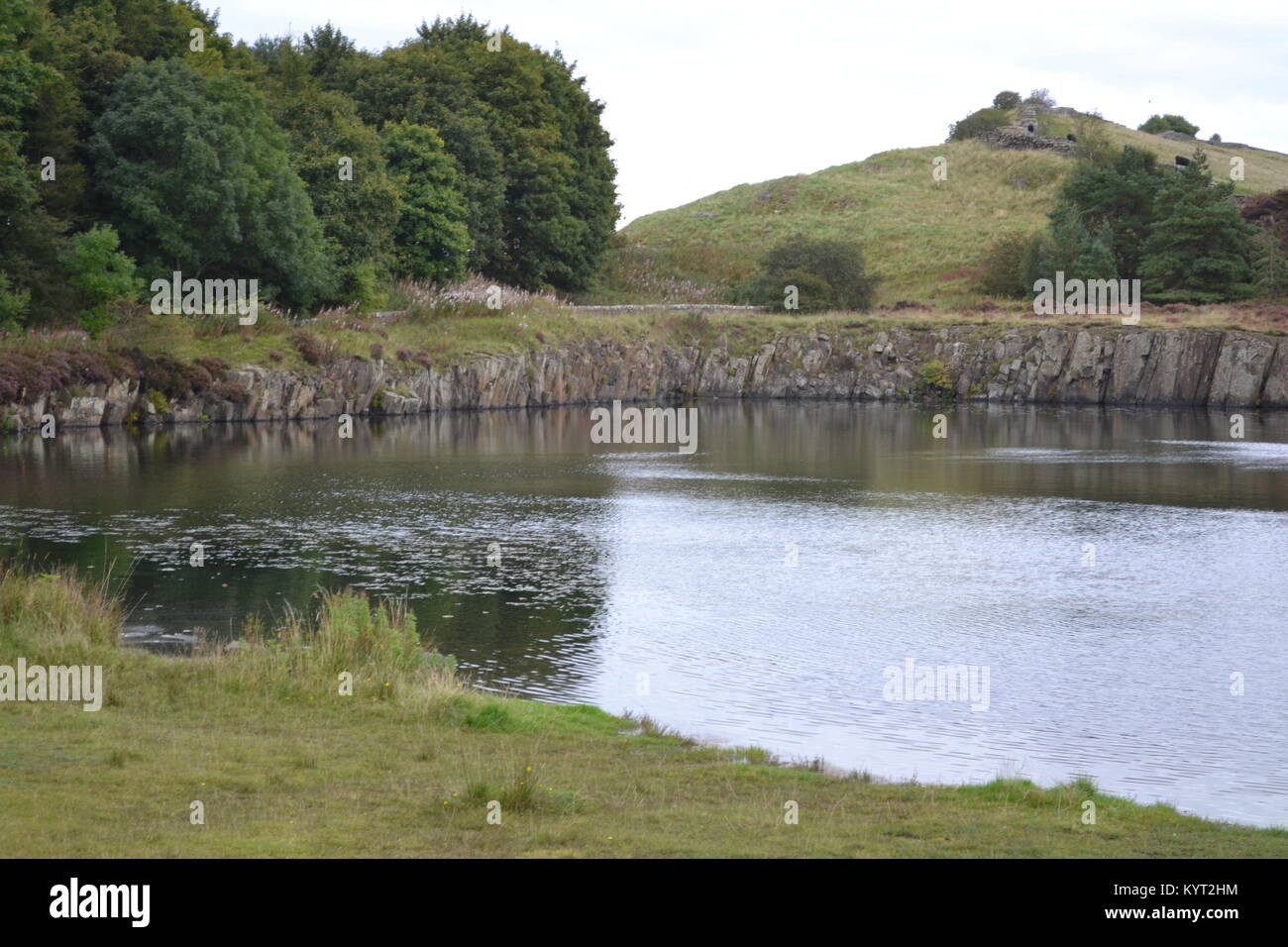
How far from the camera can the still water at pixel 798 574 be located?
18578 millimetres

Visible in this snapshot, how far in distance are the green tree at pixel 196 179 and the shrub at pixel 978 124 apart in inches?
4426

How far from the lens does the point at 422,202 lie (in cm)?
8044

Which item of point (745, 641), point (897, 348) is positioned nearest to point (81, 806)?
point (745, 641)

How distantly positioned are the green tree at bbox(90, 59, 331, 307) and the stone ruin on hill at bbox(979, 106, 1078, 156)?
101819mm

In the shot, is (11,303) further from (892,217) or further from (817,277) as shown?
(892,217)

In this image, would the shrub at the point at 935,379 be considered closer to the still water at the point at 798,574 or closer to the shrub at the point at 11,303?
the still water at the point at 798,574

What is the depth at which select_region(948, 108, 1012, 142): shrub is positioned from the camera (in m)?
163

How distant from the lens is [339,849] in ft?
33.3

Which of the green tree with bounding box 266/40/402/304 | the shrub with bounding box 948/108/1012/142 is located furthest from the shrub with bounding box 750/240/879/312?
the shrub with bounding box 948/108/1012/142

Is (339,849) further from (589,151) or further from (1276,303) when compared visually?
(589,151)

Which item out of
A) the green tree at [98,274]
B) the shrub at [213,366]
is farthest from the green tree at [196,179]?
the shrub at [213,366]

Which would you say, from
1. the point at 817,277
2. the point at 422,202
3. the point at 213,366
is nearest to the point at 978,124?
the point at 817,277

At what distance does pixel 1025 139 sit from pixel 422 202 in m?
94.0
